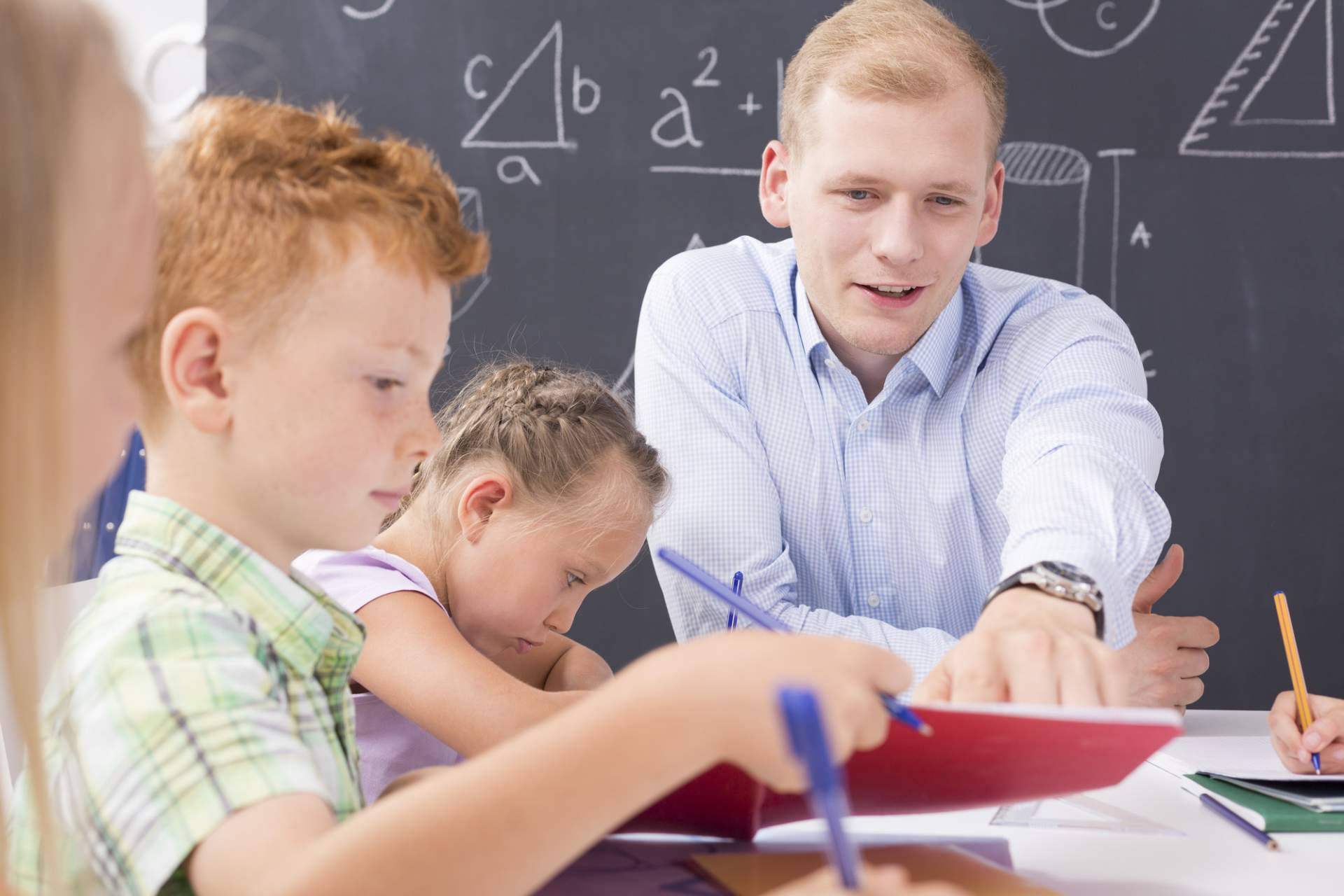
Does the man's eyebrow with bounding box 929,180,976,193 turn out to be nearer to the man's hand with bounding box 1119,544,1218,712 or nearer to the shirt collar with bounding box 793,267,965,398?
the shirt collar with bounding box 793,267,965,398

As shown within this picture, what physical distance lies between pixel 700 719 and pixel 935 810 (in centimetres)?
32

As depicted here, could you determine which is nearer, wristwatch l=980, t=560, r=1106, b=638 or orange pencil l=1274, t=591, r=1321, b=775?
wristwatch l=980, t=560, r=1106, b=638

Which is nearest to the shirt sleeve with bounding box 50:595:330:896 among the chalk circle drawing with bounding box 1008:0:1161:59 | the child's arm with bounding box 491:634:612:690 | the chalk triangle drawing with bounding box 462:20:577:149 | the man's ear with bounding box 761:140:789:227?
the child's arm with bounding box 491:634:612:690

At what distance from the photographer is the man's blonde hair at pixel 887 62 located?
5.05 ft

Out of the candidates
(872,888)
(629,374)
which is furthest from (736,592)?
(629,374)

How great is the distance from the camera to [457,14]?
2.63 m

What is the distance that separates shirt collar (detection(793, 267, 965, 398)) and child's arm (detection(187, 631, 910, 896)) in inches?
46.4

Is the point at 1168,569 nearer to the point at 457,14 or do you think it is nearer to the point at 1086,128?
the point at 1086,128

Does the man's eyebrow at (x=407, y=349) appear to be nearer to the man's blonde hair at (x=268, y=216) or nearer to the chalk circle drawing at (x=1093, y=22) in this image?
the man's blonde hair at (x=268, y=216)

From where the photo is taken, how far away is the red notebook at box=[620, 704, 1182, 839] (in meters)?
0.62

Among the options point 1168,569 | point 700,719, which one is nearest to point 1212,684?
point 1168,569

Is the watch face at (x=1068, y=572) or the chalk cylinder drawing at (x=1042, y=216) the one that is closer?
the watch face at (x=1068, y=572)

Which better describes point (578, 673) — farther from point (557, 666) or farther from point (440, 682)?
point (440, 682)

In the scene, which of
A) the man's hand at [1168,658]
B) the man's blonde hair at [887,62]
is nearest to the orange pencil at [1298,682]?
the man's hand at [1168,658]
